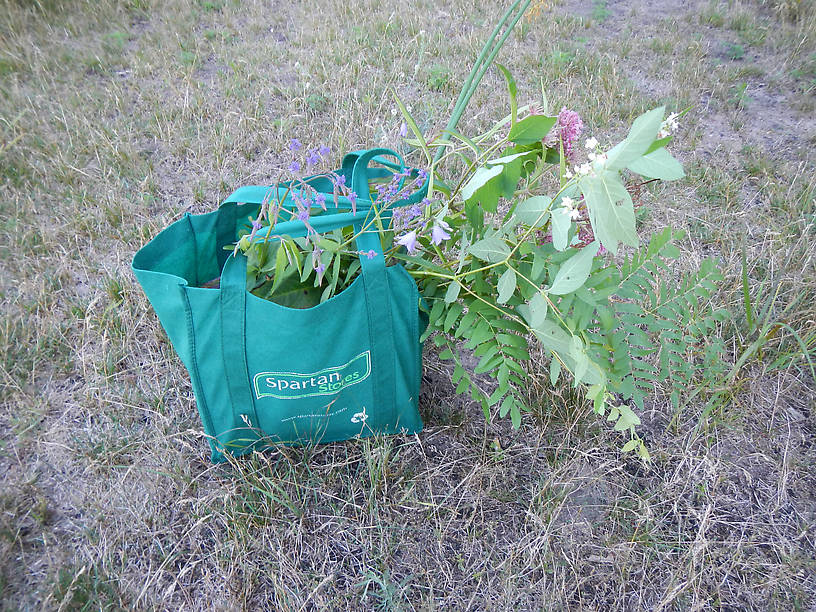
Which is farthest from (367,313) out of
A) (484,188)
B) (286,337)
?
(484,188)

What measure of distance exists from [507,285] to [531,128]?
341 millimetres

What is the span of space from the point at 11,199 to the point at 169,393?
4.65 ft

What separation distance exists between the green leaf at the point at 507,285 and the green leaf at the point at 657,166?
42 centimetres

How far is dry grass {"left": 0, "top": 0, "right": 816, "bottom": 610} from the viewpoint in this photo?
4.61 ft

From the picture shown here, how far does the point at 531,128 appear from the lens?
1177mm

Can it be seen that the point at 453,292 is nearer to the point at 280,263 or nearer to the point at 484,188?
the point at 484,188

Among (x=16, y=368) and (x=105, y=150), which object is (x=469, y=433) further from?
(x=105, y=150)

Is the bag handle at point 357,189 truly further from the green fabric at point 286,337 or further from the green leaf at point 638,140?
the green leaf at point 638,140

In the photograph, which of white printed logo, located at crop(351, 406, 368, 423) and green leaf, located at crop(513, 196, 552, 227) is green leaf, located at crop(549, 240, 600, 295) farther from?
white printed logo, located at crop(351, 406, 368, 423)

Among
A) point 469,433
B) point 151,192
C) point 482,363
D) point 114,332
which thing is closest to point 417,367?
point 482,363

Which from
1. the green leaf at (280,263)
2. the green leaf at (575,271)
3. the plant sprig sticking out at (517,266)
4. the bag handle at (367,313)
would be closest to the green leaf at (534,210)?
the plant sprig sticking out at (517,266)

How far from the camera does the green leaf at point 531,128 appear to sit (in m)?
1.15

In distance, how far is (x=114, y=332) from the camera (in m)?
1.99

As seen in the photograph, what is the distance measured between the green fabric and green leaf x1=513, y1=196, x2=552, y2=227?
0.29 metres
